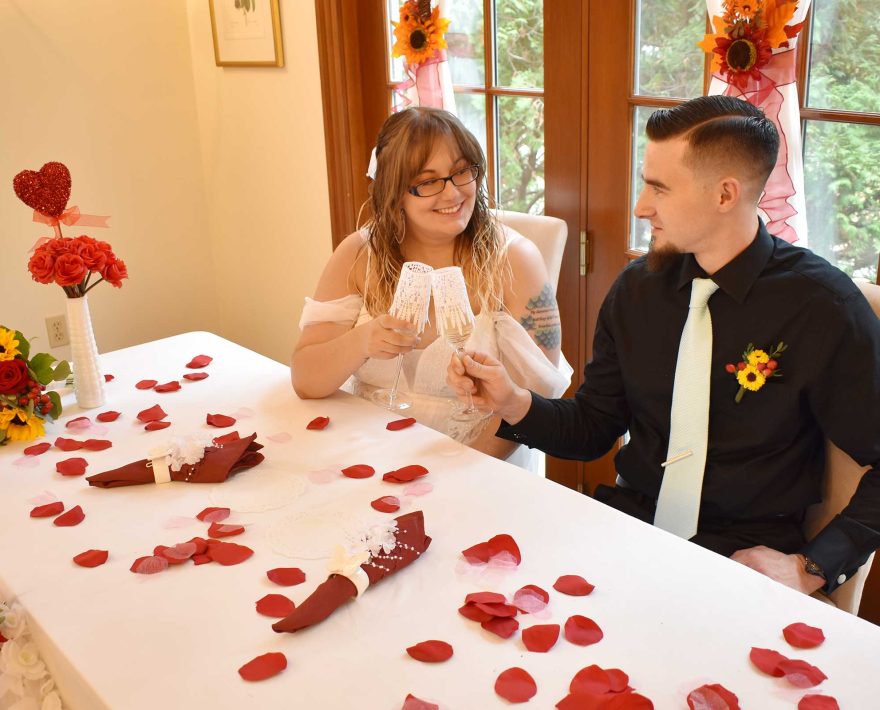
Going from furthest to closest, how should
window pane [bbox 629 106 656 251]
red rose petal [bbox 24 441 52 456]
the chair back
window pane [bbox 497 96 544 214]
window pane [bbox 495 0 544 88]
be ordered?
window pane [bbox 497 96 544 214]
window pane [bbox 495 0 544 88]
window pane [bbox 629 106 656 251]
the chair back
red rose petal [bbox 24 441 52 456]

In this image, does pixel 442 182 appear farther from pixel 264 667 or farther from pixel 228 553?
pixel 264 667

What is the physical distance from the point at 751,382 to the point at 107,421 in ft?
4.24

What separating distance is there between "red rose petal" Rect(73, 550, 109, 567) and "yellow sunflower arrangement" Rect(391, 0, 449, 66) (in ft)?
6.40

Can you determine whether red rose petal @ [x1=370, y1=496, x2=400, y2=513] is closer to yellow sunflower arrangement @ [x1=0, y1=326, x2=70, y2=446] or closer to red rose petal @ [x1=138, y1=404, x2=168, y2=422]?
red rose petal @ [x1=138, y1=404, x2=168, y2=422]

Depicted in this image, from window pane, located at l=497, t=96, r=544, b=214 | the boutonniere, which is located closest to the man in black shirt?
the boutonniere

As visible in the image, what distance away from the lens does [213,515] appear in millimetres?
1529

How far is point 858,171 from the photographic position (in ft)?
6.91

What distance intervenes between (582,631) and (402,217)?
1204 millimetres

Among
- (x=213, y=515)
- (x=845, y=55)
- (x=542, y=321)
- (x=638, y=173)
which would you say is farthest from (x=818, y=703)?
(x=638, y=173)

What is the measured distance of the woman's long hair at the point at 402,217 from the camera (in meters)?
2.07

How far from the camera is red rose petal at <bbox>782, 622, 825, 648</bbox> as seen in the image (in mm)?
1135

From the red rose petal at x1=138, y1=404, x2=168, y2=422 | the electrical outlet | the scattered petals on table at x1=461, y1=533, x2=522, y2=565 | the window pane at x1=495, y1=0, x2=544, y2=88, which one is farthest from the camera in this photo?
the electrical outlet

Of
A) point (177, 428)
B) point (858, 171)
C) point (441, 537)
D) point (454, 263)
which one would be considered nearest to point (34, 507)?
point (177, 428)

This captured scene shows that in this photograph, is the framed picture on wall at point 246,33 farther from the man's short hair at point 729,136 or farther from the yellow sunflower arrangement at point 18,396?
the man's short hair at point 729,136
